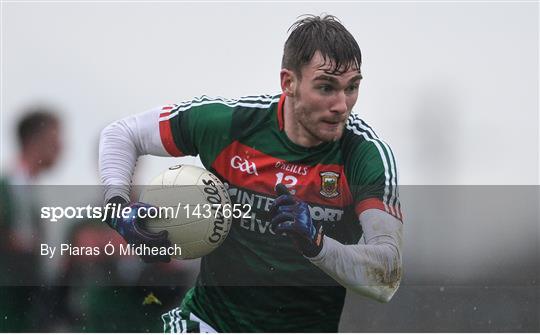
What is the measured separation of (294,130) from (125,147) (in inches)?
36.9

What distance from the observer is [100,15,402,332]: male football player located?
4594mm

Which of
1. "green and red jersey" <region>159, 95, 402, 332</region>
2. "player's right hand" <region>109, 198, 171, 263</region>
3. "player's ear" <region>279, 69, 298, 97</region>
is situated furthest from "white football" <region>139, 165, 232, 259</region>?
"player's ear" <region>279, 69, 298, 97</region>

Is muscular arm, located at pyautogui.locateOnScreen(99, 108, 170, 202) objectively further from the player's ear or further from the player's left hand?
the player's left hand

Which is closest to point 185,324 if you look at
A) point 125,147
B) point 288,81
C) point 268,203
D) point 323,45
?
point 268,203

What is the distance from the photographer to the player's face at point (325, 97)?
458 cm

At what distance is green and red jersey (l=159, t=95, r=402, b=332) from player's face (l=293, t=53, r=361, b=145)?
117mm

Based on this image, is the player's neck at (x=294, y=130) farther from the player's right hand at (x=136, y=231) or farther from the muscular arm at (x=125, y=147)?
the player's right hand at (x=136, y=231)

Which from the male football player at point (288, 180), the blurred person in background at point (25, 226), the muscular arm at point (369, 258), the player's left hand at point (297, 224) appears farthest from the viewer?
the blurred person in background at point (25, 226)

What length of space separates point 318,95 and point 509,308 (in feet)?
7.27

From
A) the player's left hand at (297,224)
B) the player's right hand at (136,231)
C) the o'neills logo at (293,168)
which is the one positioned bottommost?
the player's right hand at (136,231)

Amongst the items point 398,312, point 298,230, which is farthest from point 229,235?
point 398,312

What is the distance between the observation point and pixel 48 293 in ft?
19.1

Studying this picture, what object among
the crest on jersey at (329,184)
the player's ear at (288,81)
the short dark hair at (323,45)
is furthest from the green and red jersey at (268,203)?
the short dark hair at (323,45)

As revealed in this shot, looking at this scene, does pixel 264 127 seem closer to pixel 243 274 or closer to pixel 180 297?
pixel 243 274
